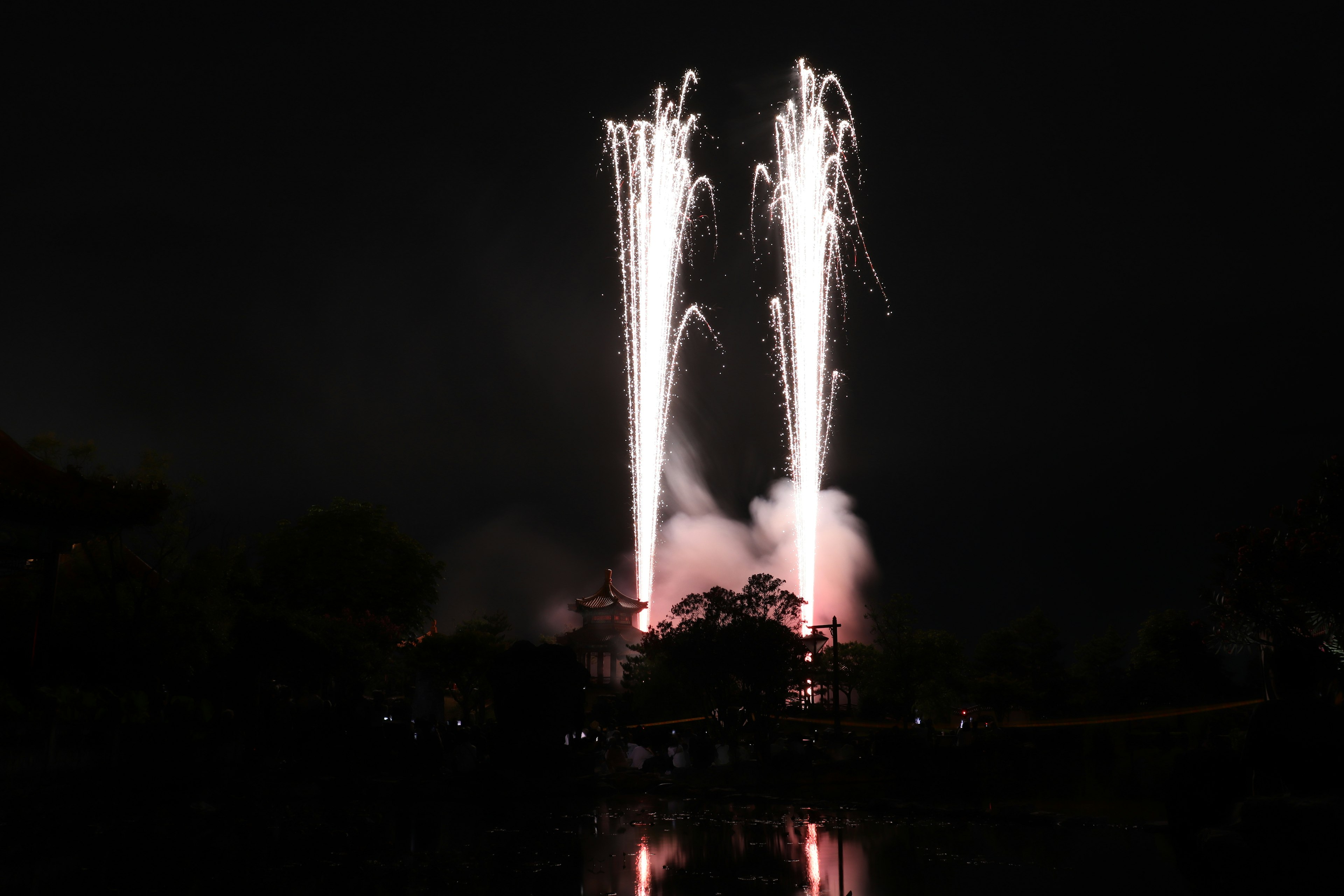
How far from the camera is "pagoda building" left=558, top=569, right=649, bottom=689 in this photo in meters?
76.7

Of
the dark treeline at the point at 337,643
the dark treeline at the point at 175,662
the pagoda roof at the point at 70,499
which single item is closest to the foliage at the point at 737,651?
the dark treeline at the point at 337,643

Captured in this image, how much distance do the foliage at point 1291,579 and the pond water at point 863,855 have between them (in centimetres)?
Result: 779

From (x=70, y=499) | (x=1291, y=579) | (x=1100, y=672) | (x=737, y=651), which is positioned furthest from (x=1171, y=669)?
(x=70, y=499)

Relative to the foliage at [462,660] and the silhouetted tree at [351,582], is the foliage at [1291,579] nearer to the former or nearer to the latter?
the silhouetted tree at [351,582]

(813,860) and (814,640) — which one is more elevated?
(814,640)

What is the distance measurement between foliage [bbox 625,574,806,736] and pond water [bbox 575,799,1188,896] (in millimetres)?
15962

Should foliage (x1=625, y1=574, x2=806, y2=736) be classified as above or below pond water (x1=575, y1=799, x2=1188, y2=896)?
above

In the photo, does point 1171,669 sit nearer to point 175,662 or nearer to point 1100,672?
point 1100,672

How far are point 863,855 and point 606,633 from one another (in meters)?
69.4

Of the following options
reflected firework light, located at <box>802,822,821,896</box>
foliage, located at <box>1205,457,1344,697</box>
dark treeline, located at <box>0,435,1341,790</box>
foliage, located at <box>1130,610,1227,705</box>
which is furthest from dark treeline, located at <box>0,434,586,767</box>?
foliage, located at <box>1130,610,1227,705</box>

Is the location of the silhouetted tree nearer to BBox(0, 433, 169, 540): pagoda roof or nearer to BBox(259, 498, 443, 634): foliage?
BBox(259, 498, 443, 634): foliage

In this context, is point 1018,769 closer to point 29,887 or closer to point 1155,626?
point 29,887

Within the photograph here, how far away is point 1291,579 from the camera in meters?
16.8

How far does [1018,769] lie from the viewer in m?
22.3
